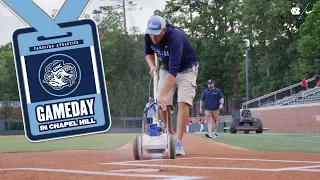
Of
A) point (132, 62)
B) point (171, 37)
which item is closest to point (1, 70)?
point (132, 62)

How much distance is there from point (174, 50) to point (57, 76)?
703cm

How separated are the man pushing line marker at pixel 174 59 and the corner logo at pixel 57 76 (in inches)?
245

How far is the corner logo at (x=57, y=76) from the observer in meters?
13.8

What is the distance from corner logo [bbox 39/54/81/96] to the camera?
13.8 metres

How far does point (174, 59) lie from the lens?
277 inches

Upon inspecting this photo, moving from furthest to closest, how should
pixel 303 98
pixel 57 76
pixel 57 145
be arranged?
pixel 303 98 < pixel 57 76 < pixel 57 145

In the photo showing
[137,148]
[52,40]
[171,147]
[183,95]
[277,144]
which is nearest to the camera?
[171,147]

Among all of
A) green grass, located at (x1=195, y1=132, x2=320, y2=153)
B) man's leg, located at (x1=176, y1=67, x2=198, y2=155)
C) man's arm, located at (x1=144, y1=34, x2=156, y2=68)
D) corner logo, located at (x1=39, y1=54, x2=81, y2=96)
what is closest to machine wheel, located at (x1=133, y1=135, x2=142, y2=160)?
man's leg, located at (x1=176, y1=67, x2=198, y2=155)

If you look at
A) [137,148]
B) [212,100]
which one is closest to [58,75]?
[212,100]

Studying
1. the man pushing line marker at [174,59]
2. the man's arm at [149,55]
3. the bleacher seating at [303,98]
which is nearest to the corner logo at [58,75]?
the man's arm at [149,55]

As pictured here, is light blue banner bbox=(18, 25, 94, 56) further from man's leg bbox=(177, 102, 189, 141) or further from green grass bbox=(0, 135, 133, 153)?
man's leg bbox=(177, 102, 189, 141)

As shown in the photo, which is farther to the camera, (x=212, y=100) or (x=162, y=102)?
(x=212, y=100)

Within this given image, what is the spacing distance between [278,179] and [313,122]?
29082 mm

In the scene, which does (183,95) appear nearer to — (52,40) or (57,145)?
(57,145)
